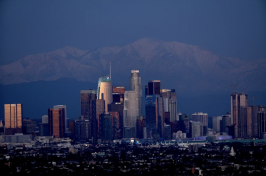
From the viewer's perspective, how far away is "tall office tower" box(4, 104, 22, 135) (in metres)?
99.1

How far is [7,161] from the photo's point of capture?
5559 cm

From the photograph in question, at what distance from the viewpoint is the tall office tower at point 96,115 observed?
99.7 m

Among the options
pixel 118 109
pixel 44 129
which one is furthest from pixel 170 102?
pixel 44 129

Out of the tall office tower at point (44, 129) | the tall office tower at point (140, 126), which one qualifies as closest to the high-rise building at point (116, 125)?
the tall office tower at point (140, 126)

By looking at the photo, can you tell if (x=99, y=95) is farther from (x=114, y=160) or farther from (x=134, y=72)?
(x=114, y=160)

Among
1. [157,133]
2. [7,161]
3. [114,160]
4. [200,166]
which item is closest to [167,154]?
[114,160]

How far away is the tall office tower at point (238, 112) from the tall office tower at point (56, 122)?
22035mm

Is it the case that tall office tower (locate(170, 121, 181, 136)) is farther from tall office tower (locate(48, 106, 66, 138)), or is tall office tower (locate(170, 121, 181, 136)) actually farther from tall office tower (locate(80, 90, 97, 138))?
tall office tower (locate(48, 106, 66, 138))

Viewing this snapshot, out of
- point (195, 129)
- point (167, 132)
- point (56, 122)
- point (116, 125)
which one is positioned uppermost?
point (56, 122)

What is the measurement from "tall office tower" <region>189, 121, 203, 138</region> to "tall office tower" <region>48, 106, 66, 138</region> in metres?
17.0

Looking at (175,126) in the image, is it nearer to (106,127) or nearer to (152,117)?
(152,117)

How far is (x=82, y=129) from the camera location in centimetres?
10169

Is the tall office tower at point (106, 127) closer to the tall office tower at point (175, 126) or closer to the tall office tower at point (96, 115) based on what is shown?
the tall office tower at point (96, 115)

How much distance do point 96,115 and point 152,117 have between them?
283 inches
